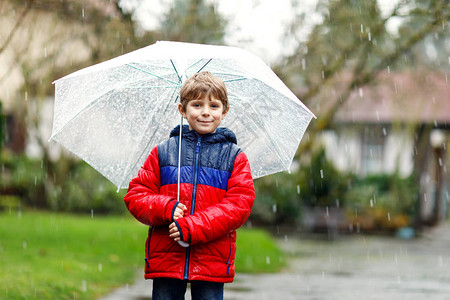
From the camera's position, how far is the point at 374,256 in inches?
471

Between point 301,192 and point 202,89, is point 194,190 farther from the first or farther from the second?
point 301,192

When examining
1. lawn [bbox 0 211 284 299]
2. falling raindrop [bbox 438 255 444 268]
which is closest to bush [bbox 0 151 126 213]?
lawn [bbox 0 211 284 299]

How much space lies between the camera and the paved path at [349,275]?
24.1ft

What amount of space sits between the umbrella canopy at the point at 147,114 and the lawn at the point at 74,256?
2119 mm

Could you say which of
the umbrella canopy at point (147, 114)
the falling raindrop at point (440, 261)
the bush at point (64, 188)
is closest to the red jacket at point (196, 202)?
the umbrella canopy at point (147, 114)

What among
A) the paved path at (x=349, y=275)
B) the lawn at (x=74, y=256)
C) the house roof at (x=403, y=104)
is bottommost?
the paved path at (x=349, y=275)

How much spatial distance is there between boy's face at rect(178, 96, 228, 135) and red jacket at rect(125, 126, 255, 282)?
2.0 inches

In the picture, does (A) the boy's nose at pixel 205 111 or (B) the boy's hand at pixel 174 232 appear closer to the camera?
(B) the boy's hand at pixel 174 232

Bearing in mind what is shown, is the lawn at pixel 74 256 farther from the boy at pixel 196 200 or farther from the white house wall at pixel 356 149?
the white house wall at pixel 356 149

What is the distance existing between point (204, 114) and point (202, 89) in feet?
0.46

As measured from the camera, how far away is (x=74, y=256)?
8.99 meters

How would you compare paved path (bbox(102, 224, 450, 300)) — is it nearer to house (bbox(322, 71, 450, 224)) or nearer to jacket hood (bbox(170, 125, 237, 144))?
jacket hood (bbox(170, 125, 237, 144))

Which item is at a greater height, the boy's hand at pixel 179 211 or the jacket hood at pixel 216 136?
the jacket hood at pixel 216 136

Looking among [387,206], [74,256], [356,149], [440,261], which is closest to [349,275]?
[440,261]
